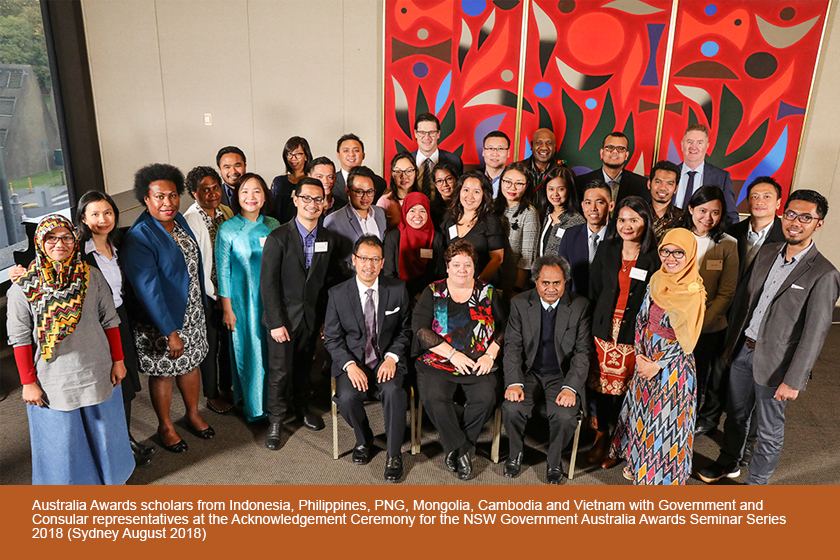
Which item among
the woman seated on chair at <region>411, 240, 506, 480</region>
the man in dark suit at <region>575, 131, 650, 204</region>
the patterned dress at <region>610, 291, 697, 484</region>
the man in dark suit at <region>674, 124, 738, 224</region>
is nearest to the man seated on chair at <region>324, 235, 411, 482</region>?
the woman seated on chair at <region>411, 240, 506, 480</region>

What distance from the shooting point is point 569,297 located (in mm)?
2977

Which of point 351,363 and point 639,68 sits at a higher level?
point 639,68

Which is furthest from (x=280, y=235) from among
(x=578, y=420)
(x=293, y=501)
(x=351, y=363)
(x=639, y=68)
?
(x=639, y=68)

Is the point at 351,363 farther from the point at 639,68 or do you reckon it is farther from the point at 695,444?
the point at 639,68

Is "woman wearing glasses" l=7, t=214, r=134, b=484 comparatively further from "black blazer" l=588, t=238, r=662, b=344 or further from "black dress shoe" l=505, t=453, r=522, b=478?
"black blazer" l=588, t=238, r=662, b=344

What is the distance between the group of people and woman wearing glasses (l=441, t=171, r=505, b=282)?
13 mm

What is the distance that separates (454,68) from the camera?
16.9ft

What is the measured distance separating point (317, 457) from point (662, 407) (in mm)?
1902

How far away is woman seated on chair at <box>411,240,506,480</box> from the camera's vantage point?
302cm

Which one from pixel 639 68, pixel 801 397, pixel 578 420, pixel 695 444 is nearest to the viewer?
pixel 578 420

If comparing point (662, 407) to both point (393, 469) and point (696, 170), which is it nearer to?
point (393, 469)

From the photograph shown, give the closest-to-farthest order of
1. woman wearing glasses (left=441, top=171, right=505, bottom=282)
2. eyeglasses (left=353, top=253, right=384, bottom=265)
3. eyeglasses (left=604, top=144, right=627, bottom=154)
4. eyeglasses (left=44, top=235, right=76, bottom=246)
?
eyeglasses (left=44, top=235, right=76, bottom=246) → eyeglasses (left=353, top=253, right=384, bottom=265) → woman wearing glasses (left=441, top=171, right=505, bottom=282) → eyeglasses (left=604, top=144, right=627, bottom=154)

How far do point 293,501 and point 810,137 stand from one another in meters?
5.35

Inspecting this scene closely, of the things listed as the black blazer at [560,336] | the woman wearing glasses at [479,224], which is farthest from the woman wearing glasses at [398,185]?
the black blazer at [560,336]
